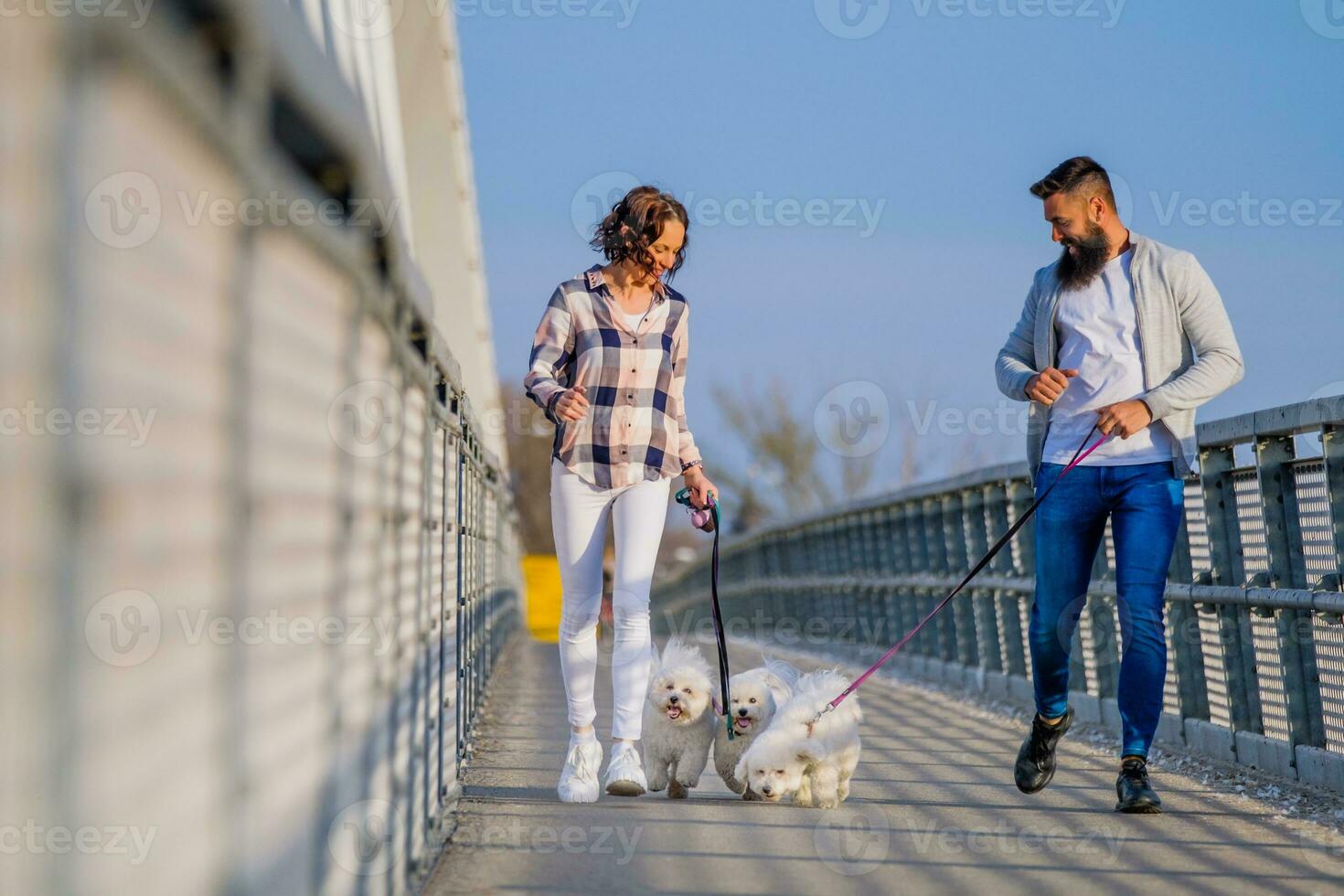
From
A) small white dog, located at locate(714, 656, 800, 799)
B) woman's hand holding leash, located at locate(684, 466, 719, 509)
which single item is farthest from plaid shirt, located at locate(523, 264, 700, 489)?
small white dog, located at locate(714, 656, 800, 799)

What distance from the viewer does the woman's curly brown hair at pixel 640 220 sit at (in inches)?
210

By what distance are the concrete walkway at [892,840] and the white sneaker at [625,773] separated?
0.06 m

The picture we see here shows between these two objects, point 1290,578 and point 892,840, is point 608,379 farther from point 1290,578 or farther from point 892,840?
point 1290,578

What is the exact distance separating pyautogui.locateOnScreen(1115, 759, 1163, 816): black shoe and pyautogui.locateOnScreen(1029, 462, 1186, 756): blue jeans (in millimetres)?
52

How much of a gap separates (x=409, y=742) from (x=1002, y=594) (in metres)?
6.20

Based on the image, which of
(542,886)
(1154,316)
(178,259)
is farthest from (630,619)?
(178,259)

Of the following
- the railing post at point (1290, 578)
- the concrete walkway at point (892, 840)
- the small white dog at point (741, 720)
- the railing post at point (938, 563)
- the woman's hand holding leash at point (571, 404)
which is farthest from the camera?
the railing post at point (938, 563)

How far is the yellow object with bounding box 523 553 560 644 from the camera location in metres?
37.6

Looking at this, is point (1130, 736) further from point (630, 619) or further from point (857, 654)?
point (857, 654)

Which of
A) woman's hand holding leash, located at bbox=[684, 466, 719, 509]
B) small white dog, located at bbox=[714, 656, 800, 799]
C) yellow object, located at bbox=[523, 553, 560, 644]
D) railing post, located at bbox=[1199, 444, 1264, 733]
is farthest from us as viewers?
yellow object, located at bbox=[523, 553, 560, 644]

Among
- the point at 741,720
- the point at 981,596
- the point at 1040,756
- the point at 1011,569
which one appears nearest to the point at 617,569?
the point at 741,720

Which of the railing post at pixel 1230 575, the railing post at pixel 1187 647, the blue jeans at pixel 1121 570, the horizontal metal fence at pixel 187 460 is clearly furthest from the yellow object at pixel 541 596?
the horizontal metal fence at pixel 187 460

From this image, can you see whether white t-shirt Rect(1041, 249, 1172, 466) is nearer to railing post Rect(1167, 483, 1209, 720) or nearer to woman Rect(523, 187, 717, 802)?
railing post Rect(1167, 483, 1209, 720)

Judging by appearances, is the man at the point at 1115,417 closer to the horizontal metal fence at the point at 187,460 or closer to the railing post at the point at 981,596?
the horizontal metal fence at the point at 187,460
